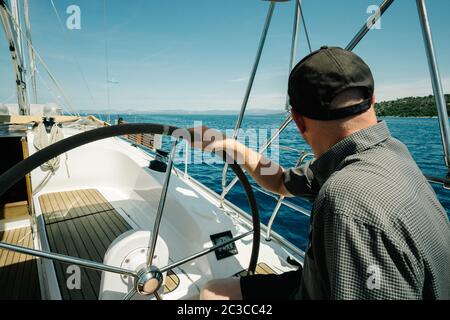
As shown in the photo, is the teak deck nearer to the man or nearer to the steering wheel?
the steering wheel

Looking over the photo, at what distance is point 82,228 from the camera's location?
2.08 m

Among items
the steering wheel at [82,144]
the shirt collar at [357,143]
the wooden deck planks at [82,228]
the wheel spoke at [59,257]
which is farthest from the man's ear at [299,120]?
the wooden deck planks at [82,228]

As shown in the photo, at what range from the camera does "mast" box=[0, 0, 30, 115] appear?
11.3 ft

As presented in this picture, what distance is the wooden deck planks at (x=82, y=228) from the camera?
1.51 metres

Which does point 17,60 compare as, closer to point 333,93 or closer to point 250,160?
point 250,160

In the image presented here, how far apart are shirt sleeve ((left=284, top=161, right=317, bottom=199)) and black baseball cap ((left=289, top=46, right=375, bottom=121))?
492 mm

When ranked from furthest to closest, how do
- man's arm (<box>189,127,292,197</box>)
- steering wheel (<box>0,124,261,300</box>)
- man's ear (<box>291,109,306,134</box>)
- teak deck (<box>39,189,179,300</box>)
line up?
teak deck (<box>39,189,179,300</box>) → man's arm (<box>189,127,292,197</box>) → man's ear (<box>291,109,306,134</box>) → steering wheel (<box>0,124,261,300</box>)

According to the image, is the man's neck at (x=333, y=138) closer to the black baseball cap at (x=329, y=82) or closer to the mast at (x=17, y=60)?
the black baseball cap at (x=329, y=82)

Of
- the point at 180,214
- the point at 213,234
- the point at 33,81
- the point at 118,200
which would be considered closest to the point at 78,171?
the point at 118,200

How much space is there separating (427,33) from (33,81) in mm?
6140

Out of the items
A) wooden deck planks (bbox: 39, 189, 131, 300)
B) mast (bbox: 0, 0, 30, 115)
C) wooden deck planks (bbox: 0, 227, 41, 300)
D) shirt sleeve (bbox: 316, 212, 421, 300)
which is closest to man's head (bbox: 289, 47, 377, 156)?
shirt sleeve (bbox: 316, 212, 421, 300)

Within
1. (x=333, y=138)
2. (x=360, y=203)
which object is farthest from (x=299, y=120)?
(x=360, y=203)

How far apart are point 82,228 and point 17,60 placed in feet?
11.3

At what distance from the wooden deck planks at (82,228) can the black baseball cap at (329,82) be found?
1.51 m
